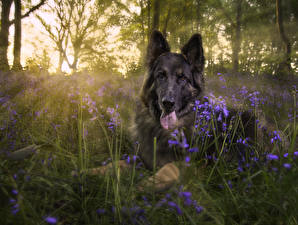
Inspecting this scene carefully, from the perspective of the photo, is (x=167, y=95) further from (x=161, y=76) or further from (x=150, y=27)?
(x=150, y=27)

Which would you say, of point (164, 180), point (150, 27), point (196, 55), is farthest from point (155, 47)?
point (150, 27)

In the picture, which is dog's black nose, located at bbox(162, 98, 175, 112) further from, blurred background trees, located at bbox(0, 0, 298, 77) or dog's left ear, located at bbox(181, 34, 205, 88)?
blurred background trees, located at bbox(0, 0, 298, 77)

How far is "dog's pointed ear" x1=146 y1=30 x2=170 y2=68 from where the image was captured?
325 cm

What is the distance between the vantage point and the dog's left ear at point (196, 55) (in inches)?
126

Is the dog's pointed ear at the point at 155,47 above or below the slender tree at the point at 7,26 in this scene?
below

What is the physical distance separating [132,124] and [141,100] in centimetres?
51

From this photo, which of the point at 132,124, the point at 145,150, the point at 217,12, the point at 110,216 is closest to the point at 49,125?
the point at 132,124

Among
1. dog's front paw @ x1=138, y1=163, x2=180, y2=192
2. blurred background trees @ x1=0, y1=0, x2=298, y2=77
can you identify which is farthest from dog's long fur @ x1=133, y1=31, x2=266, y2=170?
blurred background trees @ x1=0, y1=0, x2=298, y2=77

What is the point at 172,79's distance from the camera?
10.1 ft

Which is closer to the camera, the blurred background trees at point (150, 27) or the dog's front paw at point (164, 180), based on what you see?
the dog's front paw at point (164, 180)

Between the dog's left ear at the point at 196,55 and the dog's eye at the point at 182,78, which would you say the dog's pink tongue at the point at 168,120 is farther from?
the dog's left ear at the point at 196,55

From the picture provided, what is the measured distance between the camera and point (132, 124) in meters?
3.46

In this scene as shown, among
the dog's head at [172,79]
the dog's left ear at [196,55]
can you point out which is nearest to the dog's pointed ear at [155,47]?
the dog's head at [172,79]

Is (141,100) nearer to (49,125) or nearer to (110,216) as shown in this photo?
(49,125)
